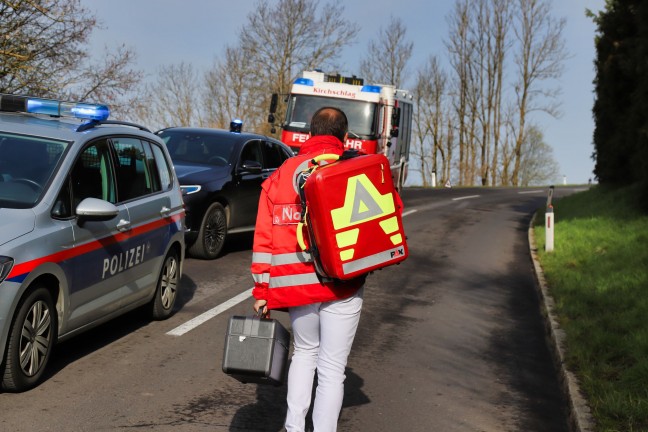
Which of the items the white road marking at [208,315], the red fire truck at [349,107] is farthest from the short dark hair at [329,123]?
Answer: the red fire truck at [349,107]

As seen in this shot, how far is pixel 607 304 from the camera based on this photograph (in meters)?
9.98

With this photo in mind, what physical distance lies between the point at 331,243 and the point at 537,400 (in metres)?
3.18

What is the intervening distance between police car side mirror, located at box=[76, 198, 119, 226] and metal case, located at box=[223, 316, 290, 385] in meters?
2.06

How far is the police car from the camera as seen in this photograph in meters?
5.84

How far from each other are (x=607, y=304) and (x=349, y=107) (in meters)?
13.9

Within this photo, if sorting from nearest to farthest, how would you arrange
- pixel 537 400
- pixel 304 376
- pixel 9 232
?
1. pixel 304 376
2. pixel 9 232
3. pixel 537 400

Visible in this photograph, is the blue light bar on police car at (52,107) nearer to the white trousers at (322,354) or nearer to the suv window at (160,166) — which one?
the suv window at (160,166)

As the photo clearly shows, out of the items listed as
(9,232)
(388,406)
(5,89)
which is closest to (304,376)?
(388,406)

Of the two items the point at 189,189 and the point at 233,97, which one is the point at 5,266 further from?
the point at 233,97

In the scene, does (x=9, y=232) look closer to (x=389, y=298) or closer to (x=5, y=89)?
(x=389, y=298)

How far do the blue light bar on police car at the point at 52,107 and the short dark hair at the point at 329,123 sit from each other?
3264mm

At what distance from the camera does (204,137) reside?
14086 mm

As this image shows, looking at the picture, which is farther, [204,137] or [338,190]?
[204,137]

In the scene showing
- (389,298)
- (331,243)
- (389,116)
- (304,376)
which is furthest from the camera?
(389,116)
